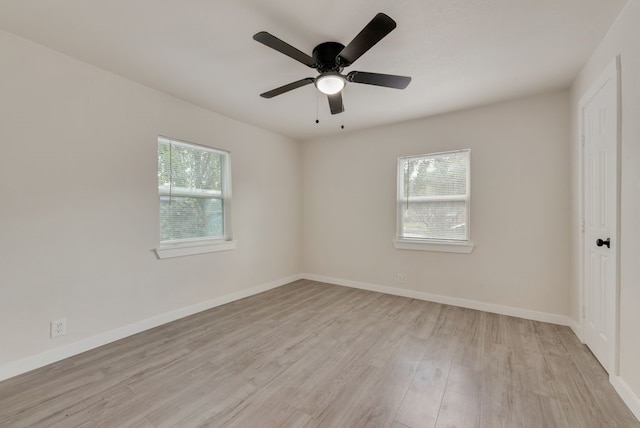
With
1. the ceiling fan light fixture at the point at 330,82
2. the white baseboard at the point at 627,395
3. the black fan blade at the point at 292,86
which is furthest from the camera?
the black fan blade at the point at 292,86

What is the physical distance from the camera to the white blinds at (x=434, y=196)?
3572 mm

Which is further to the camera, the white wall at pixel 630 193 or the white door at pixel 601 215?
the white door at pixel 601 215

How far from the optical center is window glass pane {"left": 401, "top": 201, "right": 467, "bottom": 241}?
358 cm

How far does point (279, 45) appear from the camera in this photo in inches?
68.5

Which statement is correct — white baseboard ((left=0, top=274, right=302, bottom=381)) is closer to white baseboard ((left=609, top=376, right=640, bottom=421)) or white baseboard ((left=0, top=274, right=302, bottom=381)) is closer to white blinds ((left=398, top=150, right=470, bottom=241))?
white blinds ((left=398, top=150, right=470, bottom=241))

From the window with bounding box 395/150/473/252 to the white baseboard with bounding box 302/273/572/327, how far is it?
2.16 ft

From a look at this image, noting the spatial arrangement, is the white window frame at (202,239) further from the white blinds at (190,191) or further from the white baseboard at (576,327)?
the white baseboard at (576,327)

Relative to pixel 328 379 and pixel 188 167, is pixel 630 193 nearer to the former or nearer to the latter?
pixel 328 379

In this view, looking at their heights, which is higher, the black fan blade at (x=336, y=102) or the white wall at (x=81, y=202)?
the black fan blade at (x=336, y=102)

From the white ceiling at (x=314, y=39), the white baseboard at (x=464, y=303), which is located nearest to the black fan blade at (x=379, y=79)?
the white ceiling at (x=314, y=39)

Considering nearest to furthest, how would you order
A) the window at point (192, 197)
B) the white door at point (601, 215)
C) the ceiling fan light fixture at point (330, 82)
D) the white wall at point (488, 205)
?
the white door at point (601, 215) < the ceiling fan light fixture at point (330, 82) < the white wall at point (488, 205) < the window at point (192, 197)

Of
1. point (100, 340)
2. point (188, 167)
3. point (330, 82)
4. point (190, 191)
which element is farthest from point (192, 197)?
point (330, 82)

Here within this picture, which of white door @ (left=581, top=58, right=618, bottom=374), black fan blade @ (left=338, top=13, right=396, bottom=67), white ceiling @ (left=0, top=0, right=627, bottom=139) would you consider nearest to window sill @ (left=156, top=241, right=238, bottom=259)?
white ceiling @ (left=0, top=0, right=627, bottom=139)

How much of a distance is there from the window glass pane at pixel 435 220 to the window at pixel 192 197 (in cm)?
260
